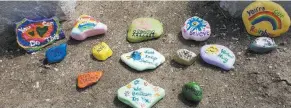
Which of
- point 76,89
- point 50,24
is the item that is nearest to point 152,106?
point 76,89

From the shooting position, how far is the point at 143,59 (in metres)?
2.09

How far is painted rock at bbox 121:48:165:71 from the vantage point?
6.78ft

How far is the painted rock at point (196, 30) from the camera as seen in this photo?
217 centimetres

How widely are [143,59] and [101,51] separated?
0.21m

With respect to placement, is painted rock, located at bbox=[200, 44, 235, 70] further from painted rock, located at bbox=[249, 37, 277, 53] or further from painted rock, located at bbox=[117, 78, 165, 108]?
painted rock, located at bbox=[117, 78, 165, 108]

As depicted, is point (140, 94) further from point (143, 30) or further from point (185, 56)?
point (143, 30)

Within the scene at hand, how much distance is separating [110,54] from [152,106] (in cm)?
39

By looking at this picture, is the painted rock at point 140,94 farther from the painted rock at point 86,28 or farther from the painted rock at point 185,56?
A: the painted rock at point 86,28

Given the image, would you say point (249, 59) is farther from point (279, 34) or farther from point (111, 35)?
point (111, 35)

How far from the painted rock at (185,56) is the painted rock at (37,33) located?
63 cm

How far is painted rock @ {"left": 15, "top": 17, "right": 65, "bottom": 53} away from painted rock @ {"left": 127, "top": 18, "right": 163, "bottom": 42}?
14.5 inches

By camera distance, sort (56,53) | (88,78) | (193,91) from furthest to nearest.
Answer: (56,53) < (88,78) < (193,91)

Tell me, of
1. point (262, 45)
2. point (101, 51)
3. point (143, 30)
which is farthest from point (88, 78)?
point (262, 45)

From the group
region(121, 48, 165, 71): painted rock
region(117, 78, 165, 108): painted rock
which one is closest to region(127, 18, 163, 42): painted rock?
region(121, 48, 165, 71): painted rock
